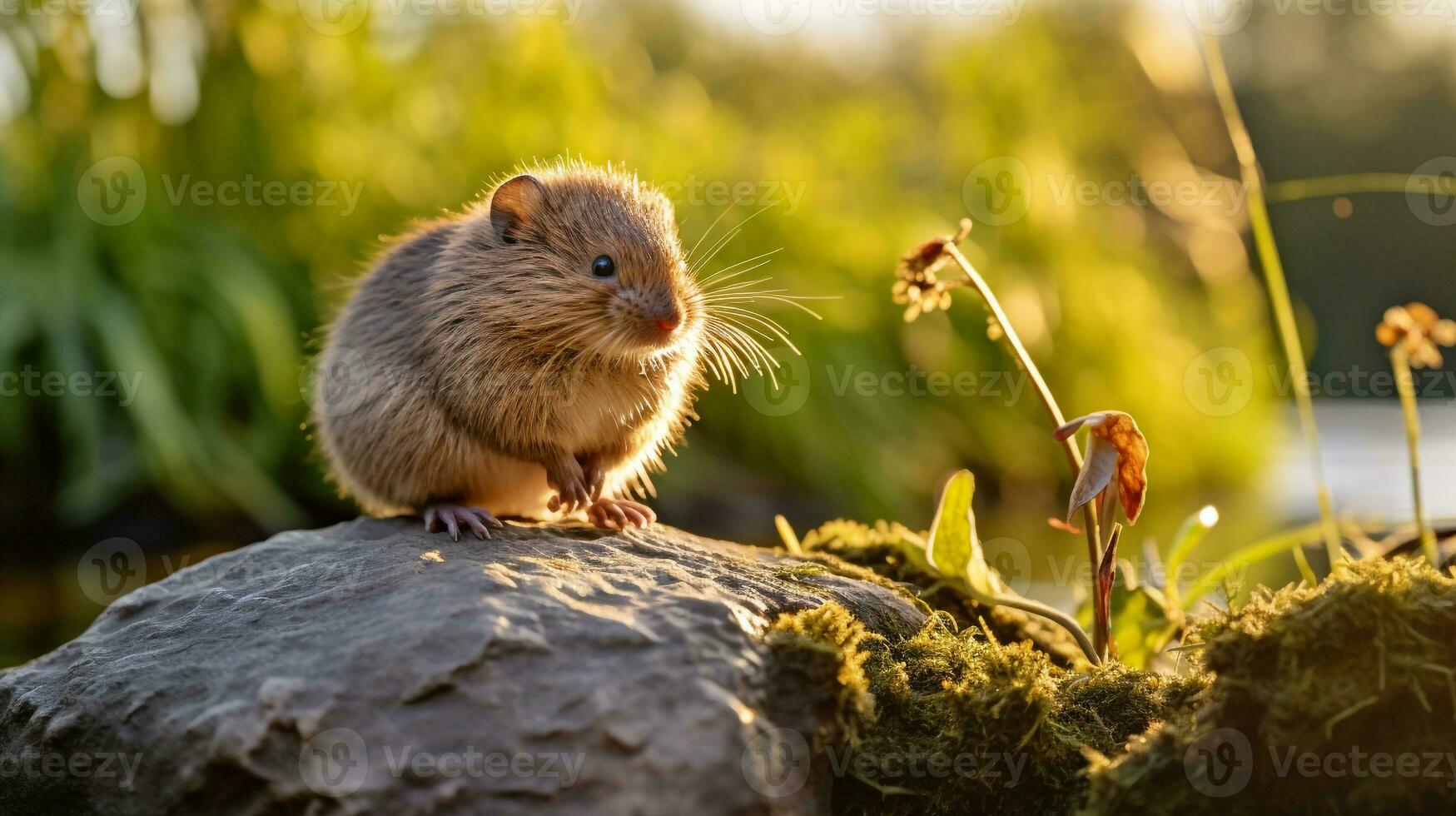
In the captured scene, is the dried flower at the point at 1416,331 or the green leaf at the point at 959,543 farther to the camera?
the dried flower at the point at 1416,331

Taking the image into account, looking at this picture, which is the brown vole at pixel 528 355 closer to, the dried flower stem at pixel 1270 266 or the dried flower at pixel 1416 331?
the dried flower stem at pixel 1270 266

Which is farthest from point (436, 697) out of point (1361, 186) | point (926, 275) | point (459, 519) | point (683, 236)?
point (683, 236)

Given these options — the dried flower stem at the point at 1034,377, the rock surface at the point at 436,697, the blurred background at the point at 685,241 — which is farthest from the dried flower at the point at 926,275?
the blurred background at the point at 685,241

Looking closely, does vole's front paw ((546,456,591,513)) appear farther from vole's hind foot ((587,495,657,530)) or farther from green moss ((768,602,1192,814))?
green moss ((768,602,1192,814))

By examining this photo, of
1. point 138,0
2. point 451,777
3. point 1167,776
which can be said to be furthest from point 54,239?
point 1167,776

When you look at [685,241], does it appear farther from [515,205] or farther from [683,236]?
[515,205]
